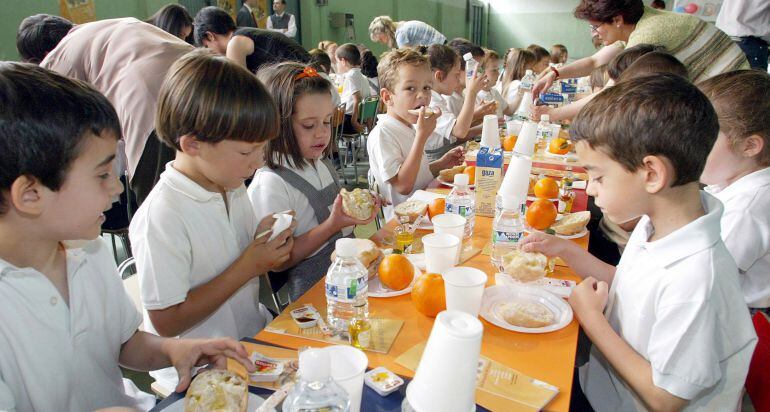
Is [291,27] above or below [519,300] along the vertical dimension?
above

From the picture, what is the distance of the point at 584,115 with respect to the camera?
1342 millimetres

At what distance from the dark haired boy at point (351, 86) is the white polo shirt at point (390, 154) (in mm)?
3237

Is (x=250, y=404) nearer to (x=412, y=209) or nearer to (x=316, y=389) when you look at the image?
(x=316, y=389)

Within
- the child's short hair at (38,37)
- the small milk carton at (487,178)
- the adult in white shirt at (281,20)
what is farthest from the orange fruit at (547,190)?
the adult in white shirt at (281,20)

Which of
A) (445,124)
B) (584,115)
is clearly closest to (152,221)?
(584,115)

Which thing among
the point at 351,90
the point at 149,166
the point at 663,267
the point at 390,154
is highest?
the point at 663,267

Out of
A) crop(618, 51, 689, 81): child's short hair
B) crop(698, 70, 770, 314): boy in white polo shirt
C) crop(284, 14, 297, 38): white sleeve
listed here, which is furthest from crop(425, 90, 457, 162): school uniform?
crop(284, 14, 297, 38): white sleeve

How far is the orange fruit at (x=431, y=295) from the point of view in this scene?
1.23 metres

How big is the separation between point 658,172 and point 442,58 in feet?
9.93

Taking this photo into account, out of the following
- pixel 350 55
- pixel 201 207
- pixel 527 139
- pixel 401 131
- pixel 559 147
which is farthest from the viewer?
pixel 350 55

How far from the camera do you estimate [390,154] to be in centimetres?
268

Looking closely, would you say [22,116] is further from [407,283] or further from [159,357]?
[407,283]

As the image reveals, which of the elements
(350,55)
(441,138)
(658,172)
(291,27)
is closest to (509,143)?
(441,138)

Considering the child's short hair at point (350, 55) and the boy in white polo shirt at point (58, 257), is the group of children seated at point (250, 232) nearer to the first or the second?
the boy in white polo shirt at point (58, 257)
